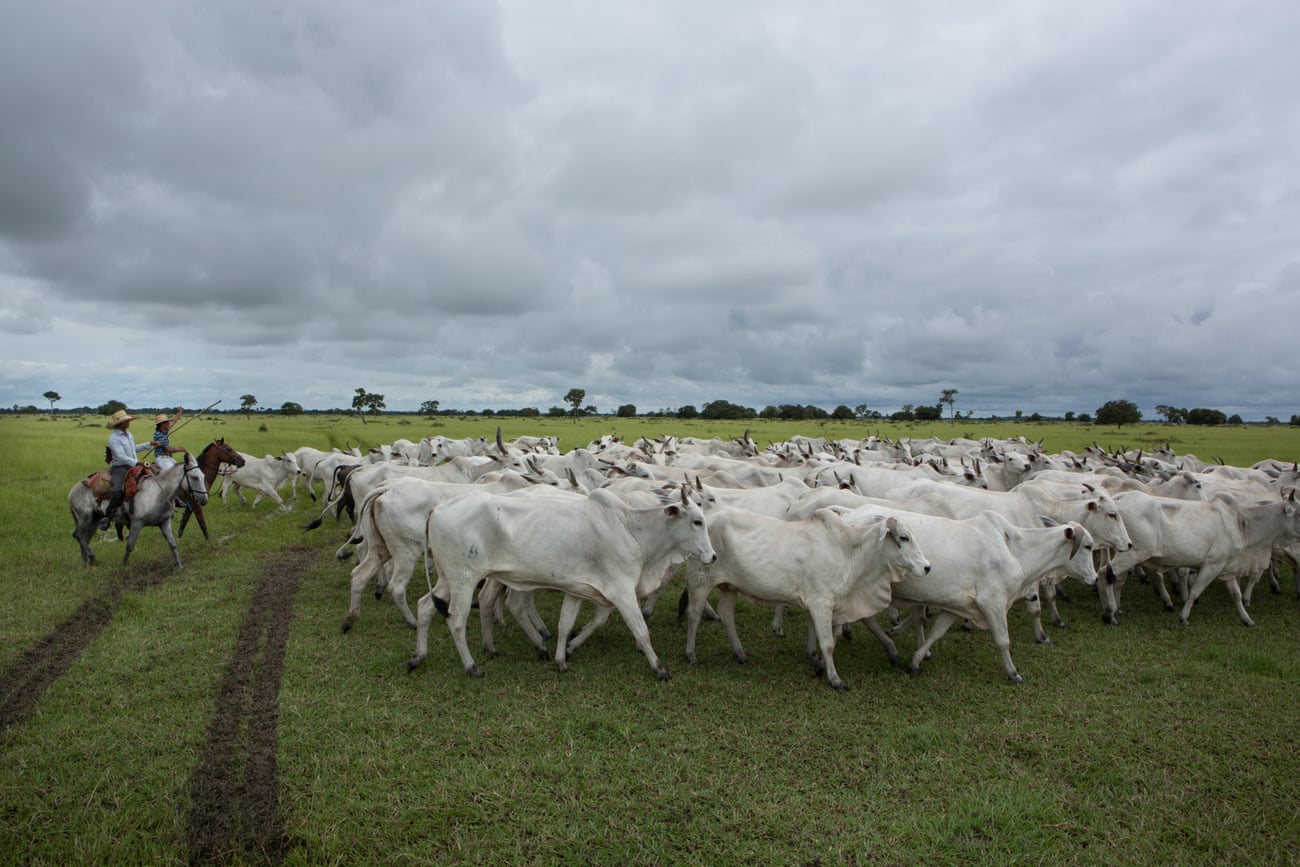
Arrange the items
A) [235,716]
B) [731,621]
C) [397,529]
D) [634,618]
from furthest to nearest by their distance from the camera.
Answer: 1. [397,529]
2. [731,621]
3. [634,618]
4. [235,716]

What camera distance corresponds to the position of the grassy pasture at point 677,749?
179 inches

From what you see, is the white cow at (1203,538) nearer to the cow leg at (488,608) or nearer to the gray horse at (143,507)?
the cow leg at (488,608)

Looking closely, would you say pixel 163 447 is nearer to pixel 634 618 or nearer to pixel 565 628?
pixel 565 628

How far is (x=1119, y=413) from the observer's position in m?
67.8

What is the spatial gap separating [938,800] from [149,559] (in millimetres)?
13251

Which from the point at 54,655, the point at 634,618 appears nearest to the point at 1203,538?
the point at 634,618

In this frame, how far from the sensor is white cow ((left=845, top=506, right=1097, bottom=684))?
23.9ft

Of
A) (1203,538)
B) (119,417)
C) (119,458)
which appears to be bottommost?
(1203,538)

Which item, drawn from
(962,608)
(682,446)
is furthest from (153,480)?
(682,446)

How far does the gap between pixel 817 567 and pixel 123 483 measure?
1182cm

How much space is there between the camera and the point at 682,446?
25031 mm

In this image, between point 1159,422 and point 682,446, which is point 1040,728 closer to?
point 682,446

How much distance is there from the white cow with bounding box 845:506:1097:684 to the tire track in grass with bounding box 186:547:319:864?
6017 millimetres

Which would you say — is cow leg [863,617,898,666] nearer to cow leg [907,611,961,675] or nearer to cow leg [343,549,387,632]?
cow leg [907,611,961,675]
